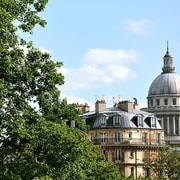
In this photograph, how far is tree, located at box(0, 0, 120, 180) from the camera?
33.2m

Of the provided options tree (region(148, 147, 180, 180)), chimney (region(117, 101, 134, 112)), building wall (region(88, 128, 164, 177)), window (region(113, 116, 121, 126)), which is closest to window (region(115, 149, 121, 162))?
building wall (region(88, 128, 164, 177))

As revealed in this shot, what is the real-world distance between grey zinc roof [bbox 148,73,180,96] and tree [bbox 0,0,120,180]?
353ft

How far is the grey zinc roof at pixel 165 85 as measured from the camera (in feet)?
471

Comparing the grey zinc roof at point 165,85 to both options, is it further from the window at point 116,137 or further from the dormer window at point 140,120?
the window at point 116,137

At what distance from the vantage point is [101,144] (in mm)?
101375

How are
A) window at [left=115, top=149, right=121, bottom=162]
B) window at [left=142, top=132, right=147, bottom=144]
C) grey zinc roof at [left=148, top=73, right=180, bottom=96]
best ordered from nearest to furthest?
window at [left=115, top=149, right=121, bottom=162], window at [left=142, top=132, right=147, bottom=144], grey zinc roof at [left=148, top=73, right=180, bottom=96]

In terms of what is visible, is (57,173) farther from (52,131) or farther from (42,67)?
(42,67)

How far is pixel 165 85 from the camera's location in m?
144

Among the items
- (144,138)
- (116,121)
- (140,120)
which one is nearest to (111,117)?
(116,121)

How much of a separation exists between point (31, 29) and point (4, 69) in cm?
264

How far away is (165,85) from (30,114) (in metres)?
111

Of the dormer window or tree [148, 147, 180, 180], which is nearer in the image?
tree [148, 147, 180, 180]

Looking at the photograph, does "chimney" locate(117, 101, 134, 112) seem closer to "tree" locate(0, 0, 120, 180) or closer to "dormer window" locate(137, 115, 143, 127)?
"dormer window" locate(137, 115, 143, 127)

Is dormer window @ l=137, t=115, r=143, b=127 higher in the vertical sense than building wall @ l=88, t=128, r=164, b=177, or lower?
higher
